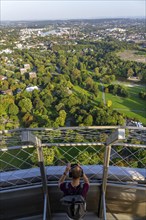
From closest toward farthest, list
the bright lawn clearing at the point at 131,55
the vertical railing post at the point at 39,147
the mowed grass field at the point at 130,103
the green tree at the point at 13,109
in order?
the vertical railing post at the point at 39,147 < the green tree at the point at 13,109 < the mowed grass field at the point at 130,103 < the bright lawn clearing at the point at 131,55

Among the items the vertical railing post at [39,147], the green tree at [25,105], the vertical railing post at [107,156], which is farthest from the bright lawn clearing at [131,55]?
the vertical railing post at [39,147]

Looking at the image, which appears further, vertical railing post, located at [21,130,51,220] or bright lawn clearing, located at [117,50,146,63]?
bright lawn clearing, located at [117,50,146,63]

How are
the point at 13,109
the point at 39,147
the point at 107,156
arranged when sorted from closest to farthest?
the point at 39,147 < the point at 107,156 < the point at 13,109

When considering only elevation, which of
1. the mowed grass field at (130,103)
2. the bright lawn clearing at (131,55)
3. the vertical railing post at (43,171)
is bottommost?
the mowed grass field at (130,103)

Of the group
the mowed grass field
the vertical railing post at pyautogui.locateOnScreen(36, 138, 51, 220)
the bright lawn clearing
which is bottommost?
the mowed grass field

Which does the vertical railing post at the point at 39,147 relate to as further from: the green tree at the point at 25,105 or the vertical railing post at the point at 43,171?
the green tree at the point at 25,105

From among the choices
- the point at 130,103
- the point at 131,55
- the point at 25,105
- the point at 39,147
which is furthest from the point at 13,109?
the point at 131,55

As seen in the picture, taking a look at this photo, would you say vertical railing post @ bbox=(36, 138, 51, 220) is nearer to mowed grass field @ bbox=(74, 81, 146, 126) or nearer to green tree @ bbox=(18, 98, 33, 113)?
green tree @ bbox=(18, 98, 33, 113)

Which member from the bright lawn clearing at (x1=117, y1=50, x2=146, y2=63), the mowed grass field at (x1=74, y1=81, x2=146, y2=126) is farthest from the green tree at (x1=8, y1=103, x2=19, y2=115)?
the bright lawn clearing at (x1=117, y1=50, x2=146, y2=63)

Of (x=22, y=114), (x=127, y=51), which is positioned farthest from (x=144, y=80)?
(x=127, y=51)

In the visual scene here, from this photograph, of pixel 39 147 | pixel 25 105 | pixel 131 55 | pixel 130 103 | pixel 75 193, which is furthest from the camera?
pixel 131 55

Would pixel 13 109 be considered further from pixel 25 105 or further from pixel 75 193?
pixel 75 193

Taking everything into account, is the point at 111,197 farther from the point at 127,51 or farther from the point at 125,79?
the point at 127,51
